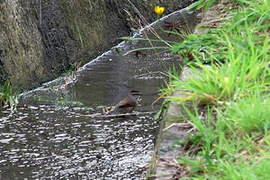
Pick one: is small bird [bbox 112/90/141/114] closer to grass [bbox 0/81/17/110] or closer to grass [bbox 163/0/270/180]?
grass [bbox 0/81/17/110]

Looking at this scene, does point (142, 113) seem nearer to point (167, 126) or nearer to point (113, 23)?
point (167, 126)

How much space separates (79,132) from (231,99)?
6.21ft

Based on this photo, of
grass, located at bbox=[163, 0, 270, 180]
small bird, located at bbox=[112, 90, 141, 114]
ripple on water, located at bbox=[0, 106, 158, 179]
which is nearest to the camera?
grass, located at bbox=[163, 0, 270, 180]

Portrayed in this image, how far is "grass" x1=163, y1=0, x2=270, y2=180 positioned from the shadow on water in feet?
2.70

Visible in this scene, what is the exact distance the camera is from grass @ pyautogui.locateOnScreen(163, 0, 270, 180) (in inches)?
87.5

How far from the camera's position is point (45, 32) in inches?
243

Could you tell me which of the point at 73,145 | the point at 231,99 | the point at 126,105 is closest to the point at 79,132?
the point at 73,145

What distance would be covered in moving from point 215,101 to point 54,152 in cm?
159

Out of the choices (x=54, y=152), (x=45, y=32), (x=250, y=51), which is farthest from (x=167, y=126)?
(x=45, y=32)

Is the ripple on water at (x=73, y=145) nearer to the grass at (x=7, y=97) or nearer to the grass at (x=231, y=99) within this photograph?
the grass at (x=7, y=97)

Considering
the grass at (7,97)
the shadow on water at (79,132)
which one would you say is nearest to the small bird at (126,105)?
the shadow on water at (79,132)

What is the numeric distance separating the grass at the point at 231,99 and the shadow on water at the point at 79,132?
2.70 ft

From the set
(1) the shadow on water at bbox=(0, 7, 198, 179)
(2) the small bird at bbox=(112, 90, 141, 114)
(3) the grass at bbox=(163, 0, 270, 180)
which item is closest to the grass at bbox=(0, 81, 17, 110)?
(1) the shadow on water at bbox=(0, 7, 198, 179)

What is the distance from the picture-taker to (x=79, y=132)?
4.33 m
